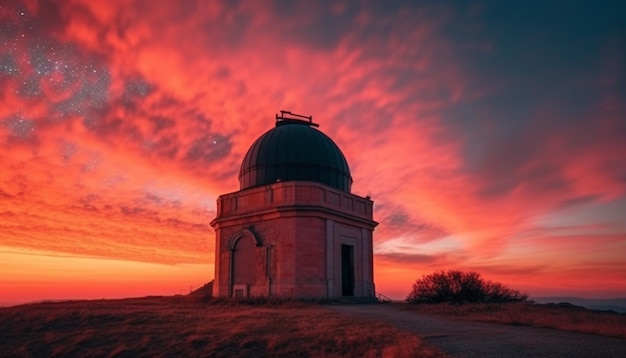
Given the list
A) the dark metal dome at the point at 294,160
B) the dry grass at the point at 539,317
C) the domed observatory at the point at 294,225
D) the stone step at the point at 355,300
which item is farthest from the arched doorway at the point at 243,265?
the dry grass at the point at 539,317

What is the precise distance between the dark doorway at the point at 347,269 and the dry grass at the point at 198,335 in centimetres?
1344

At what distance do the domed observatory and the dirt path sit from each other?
39.6 ft

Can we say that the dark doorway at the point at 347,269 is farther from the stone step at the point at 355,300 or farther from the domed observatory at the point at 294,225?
the stone step at the point at 355,300

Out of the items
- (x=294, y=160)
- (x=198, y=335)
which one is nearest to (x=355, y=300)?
(x=294, y=160)

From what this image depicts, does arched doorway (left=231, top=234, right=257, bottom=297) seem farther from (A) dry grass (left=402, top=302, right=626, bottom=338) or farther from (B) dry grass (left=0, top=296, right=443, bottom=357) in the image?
(B) dry grass (left=0, top=296, right=443, bottom=357)

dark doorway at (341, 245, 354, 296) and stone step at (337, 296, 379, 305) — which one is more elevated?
dark doorway at (341, 245, 354, 296)

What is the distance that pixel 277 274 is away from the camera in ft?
90.2

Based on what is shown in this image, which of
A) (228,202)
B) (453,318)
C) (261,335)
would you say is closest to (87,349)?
(261,335)

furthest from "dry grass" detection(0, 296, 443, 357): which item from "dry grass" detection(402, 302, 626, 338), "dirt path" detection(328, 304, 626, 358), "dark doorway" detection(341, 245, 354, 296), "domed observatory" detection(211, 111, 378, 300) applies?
"dark doorway" detection(341, 245, 354, 296)

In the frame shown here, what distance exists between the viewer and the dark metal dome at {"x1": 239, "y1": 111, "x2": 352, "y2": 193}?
31.1 m

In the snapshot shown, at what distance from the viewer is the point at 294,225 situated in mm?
27703

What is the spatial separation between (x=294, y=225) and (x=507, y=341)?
54.3 ft

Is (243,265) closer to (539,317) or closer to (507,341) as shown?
(539,317)

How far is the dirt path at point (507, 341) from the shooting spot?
10.9m
